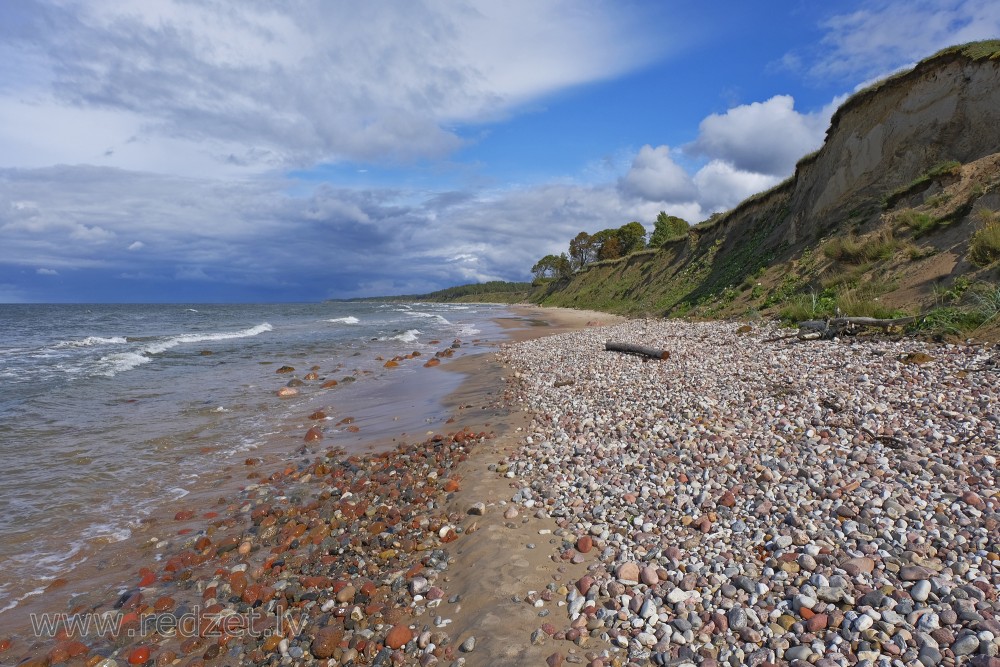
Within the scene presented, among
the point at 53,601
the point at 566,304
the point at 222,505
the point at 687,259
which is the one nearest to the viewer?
the point at 53,601

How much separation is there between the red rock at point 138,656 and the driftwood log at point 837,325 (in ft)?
45.0

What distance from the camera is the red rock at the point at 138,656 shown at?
4.34 m

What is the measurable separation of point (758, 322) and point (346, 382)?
48.6 ft

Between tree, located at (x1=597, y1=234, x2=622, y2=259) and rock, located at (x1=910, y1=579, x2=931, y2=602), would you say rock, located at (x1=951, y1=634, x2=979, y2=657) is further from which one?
tree, located at (x1=597, y1=234, x2=622, y2=259)

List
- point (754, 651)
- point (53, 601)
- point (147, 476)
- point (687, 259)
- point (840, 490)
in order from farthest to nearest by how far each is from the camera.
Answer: point (687, 259) < point (147, 476) < point (53, 601) < point (840, 490) < point (754, 651)

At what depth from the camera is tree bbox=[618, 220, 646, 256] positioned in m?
74.2

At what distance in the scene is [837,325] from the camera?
11734 millimetres

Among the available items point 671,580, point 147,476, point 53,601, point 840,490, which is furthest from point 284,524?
point 840,490

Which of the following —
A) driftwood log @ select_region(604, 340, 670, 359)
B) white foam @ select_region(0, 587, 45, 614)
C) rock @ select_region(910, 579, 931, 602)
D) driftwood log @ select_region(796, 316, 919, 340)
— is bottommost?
white foam @ select_region(0, 587, 45, 614)

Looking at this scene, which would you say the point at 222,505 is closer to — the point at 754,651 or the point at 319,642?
the point at 319,642

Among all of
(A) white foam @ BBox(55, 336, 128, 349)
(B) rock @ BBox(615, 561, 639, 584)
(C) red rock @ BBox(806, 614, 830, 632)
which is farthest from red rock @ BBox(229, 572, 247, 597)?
(A) white foam @ BBox(55, 336, 128, 349)

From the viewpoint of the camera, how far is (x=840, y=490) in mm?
4891

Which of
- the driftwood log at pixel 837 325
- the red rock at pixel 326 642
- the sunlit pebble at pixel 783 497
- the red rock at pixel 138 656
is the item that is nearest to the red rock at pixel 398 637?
the red rock at pixel 326 642

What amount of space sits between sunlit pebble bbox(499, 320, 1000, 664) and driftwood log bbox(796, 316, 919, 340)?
1.12 meters
